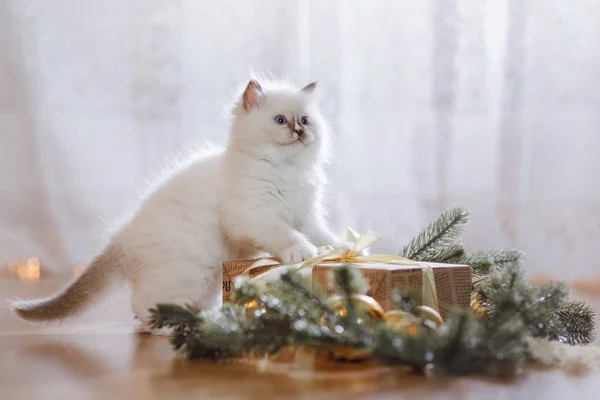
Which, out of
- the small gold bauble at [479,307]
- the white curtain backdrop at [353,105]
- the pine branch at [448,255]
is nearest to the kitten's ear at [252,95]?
the pine branch at [448,255]

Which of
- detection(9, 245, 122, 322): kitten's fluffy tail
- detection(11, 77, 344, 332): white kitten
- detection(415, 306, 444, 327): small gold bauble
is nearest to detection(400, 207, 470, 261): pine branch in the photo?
detection(11, 77, 344, 332): white kitten

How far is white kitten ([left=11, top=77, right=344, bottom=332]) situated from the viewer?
125 cm

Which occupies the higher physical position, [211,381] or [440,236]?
[440,236]

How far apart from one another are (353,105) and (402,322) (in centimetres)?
156

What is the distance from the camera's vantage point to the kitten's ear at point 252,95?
133 centimetres

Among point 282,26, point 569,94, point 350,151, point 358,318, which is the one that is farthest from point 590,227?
point 358,318

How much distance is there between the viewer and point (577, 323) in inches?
43.9

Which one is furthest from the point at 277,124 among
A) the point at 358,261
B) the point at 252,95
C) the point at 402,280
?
the point at 402,280

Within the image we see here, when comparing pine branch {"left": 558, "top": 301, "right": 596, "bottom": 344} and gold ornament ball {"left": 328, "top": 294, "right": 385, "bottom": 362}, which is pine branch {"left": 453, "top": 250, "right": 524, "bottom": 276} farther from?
gold ornament ball {"left": 328, "top": 294, "right": 385, "bottom": 362}

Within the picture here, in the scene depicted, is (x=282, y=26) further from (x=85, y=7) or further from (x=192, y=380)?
(x=192, y=380)

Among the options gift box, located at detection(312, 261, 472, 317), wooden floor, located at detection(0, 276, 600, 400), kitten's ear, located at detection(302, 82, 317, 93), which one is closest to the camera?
wooden floor, located at detection(0, 276, 600, 400)

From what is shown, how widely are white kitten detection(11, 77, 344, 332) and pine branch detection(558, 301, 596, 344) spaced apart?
0.41 metres

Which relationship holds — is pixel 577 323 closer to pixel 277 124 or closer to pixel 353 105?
pixel 277 124

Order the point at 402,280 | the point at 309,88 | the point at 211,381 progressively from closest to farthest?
the point at 211,381, the point at 402,280, the point at 309,88
